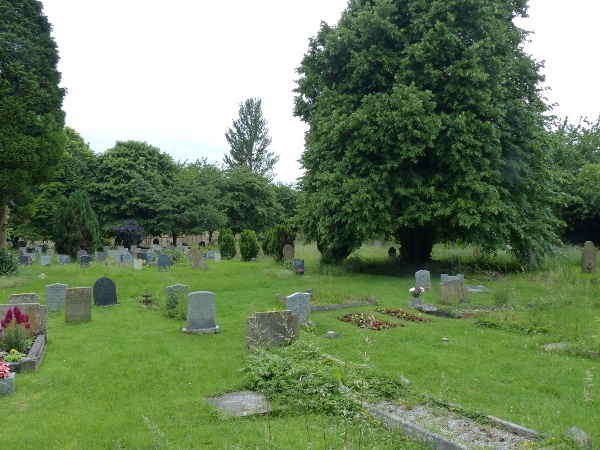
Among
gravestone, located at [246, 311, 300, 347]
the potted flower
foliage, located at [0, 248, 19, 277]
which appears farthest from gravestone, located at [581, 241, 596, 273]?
foliage, located at [0, 248, 19, 277]

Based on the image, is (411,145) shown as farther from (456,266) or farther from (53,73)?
(53,73)

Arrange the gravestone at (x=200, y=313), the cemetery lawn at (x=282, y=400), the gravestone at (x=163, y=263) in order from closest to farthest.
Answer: the cemetery lawn at (x=282, y=400) < the gravestone at (x=200, y=313) < the gravestone at (x=163, y=263)

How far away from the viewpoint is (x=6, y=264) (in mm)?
19188

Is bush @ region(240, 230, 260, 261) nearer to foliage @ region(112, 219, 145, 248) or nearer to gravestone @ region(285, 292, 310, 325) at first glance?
foliage @ region(112, 219, 145, 248)

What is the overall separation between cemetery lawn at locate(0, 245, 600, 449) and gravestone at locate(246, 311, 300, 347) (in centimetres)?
43

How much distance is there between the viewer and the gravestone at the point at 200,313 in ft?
36.5

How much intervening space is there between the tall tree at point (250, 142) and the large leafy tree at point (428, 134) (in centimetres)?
4425

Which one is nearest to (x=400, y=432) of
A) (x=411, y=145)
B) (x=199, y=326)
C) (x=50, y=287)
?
(x=199, y=326)

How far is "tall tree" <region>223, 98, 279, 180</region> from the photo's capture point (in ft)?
217

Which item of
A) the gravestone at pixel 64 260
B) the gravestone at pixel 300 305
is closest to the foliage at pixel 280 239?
the gravestone at pixel 64 260

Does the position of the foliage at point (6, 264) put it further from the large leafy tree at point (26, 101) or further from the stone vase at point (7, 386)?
the stone vase at point (7, 386)

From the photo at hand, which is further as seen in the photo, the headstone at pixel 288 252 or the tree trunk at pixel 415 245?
the headstone at pixel 288 252

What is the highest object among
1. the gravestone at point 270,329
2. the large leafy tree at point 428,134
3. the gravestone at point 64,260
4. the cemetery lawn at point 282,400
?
the large leafy tree at point 428,134

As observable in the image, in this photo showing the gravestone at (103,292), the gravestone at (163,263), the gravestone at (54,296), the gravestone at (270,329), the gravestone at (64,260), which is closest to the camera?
the gravestone at (270,329)
